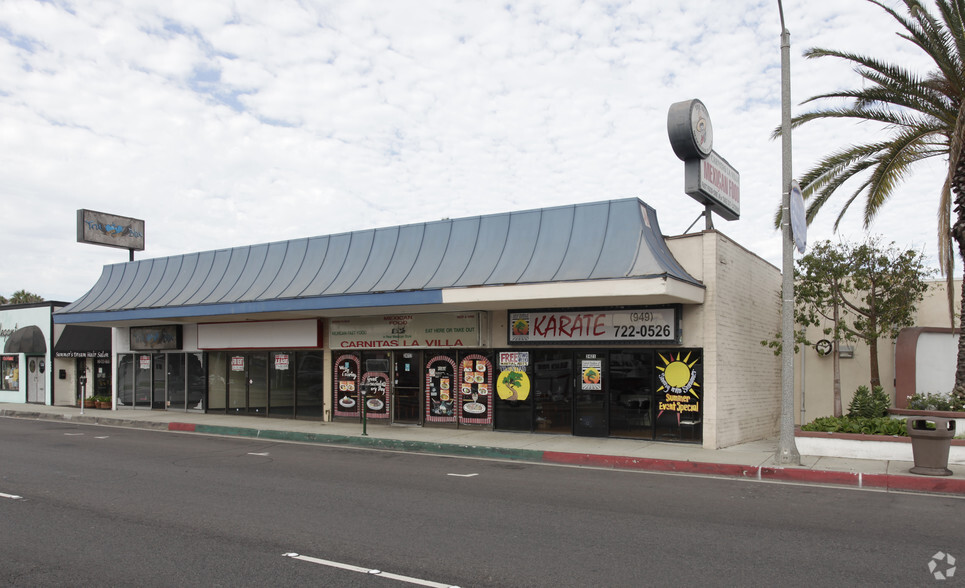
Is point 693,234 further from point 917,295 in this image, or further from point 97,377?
point 97,377

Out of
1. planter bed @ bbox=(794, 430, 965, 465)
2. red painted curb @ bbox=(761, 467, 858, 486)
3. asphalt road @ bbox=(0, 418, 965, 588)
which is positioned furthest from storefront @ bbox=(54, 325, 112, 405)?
planter bed @ bbox=(794, 430, 965, 465)

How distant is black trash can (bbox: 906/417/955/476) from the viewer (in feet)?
34.9

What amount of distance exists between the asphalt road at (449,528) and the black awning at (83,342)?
16.7 metres

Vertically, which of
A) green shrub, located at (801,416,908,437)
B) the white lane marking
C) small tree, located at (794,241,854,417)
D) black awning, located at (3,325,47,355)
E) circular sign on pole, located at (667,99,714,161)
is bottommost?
the white lane marking

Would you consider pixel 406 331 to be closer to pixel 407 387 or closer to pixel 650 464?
pixel 407 387

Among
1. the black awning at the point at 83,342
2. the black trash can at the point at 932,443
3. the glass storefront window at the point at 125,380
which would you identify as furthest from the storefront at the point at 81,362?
the black trash can at the point at 932,443

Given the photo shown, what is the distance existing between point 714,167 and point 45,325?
2712cm

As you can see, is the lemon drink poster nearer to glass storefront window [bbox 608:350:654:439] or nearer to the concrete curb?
glass storefront window [bbox 608:350:654:439]

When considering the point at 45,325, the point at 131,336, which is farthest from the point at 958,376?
the point at 45,325

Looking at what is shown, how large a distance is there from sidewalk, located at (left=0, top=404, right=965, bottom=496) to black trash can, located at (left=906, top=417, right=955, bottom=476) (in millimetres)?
296

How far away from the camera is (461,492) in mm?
10188

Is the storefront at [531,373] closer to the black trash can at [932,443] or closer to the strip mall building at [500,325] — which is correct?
the strip mall building at [500,325]

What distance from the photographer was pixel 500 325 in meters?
17.4

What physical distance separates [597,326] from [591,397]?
1.70 meters
